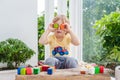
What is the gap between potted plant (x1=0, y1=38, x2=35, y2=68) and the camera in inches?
61.6

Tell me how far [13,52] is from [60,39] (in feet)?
1.09

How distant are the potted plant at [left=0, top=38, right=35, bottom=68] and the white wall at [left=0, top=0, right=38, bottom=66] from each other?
128mm

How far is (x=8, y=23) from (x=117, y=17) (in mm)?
787

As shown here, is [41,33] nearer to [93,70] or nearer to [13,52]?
[13,52]

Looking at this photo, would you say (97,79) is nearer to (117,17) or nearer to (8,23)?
(117,17)

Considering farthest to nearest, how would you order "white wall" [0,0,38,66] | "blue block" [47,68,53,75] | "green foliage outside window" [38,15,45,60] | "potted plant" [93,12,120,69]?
"green foliage outside window" [38,15,45,60] < "white wall" [0,0,38,66] < "potted plant" [93,12,120,69] < "blue block" [47,68,53,75]

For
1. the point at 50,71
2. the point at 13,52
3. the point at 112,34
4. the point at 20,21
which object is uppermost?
the point at 20,21

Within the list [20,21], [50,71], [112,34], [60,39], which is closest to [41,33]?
[20,21]

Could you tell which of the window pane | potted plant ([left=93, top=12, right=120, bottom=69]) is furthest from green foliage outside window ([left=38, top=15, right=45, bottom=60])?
potted plant ([left=93, top=12, right=120, bottom=69])

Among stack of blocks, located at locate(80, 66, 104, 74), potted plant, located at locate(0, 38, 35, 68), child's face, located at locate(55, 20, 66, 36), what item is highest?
child's face, located at locate(55, 20, 66, 36)

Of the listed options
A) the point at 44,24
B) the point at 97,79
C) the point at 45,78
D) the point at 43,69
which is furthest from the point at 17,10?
the point at 97,79

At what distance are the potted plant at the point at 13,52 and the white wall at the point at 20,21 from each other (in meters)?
0.13

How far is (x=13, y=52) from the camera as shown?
1.56 m

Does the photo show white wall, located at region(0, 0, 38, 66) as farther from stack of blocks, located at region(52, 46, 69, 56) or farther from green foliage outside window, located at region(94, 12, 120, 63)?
green foliage outside window, located at region(94, 12, 120, 63)
